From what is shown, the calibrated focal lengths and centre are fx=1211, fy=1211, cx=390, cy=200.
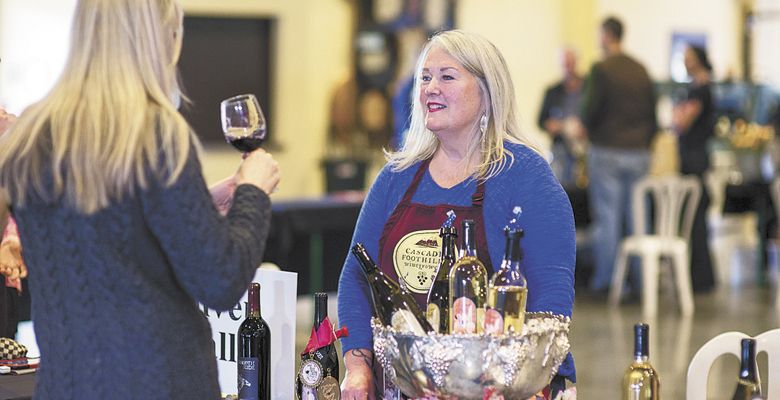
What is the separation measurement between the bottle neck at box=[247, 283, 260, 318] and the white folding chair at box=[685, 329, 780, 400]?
97cm

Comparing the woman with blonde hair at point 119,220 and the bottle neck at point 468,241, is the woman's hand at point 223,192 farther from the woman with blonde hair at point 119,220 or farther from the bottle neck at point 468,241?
the bottle neck at point 468,241

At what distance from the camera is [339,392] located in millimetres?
2484

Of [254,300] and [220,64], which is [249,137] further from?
[220,64]

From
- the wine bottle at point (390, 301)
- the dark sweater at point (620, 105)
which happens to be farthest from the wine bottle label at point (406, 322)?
the dark sweater at point (620, 105)

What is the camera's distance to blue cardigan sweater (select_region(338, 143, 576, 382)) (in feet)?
7.84

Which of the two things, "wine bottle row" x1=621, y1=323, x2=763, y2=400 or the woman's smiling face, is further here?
the woman's smiling face

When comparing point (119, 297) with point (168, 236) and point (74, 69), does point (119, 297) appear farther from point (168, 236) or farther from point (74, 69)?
point (74, 69)

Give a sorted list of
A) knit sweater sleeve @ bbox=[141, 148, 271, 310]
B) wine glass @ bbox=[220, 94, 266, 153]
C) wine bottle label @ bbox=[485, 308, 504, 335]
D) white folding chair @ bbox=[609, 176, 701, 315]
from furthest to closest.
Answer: white folding chair @ bbox=[609, 176, 701, 315] < wine glass @ bbox=[220, 94, 266, 153] < wine bottle label @ bbox=[485, 308, 504, 335] < knit sweater sleeve @ bbox=[141, 148, 271, 310]

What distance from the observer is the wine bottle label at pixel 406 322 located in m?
2.01

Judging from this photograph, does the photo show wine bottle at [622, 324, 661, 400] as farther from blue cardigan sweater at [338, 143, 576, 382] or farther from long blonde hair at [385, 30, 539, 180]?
long blonde hair at [385, 30, 539, 180]

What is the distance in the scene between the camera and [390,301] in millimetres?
2256

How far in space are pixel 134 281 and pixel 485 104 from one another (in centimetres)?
103

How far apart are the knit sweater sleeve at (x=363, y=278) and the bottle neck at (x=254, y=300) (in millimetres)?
221

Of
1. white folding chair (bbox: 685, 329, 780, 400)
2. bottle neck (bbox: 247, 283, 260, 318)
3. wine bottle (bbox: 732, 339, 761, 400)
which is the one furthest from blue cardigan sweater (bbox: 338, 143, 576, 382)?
white folding chair (bbox: 685, 329, 780, 400)
